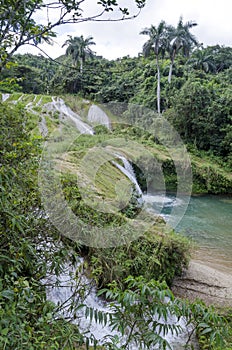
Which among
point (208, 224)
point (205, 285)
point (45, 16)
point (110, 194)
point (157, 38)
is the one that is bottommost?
point (208, 224)

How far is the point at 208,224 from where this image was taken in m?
9.89

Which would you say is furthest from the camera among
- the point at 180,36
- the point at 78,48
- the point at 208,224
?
the point at 78,48

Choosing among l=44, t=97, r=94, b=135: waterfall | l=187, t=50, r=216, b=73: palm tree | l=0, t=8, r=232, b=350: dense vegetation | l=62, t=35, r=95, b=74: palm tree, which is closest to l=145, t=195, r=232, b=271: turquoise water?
l=0, t=8, r=232, b=350: dense vegetation

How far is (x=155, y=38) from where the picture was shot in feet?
67.3

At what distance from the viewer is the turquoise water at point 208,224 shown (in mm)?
7137

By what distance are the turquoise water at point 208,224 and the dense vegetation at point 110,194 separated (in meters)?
1.74

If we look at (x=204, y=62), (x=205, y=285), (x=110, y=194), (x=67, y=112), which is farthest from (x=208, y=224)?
(x=204, y=62)

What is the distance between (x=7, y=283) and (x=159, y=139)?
56.6 ft

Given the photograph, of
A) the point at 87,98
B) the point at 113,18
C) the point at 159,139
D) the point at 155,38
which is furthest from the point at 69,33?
the point at 87,98

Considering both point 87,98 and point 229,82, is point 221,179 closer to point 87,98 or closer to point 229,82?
point 229,82

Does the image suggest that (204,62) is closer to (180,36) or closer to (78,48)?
(180,36)

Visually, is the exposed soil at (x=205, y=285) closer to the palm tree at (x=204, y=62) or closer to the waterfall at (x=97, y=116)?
the waterfall at (x=97, y=116)

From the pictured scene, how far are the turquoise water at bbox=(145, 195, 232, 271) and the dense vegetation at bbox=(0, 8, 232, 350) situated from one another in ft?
5.70

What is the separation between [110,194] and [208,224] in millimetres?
4456
